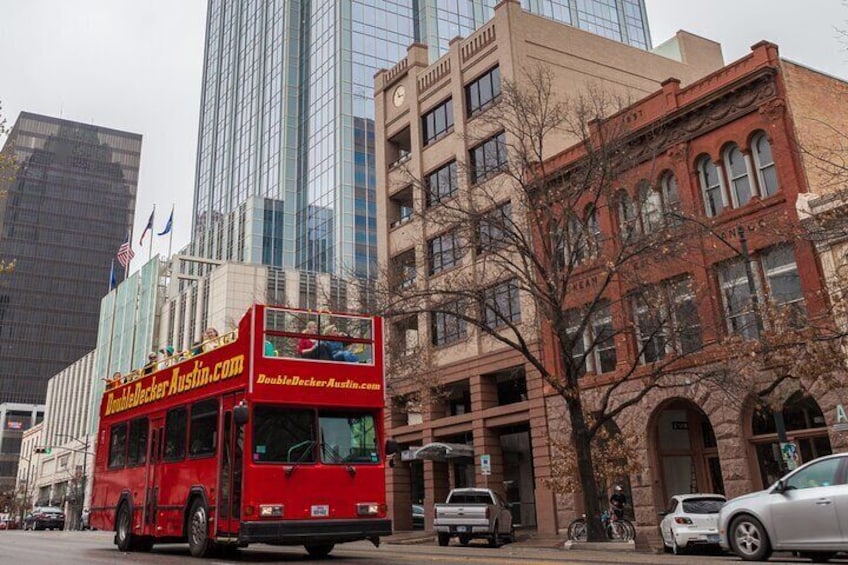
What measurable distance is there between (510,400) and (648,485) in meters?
9.10

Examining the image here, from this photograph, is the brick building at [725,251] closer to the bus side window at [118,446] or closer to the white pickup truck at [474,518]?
the white pickup truck at [474,518]

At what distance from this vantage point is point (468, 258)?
34781mm

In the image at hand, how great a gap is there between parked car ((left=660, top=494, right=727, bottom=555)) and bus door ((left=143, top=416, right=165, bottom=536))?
11.8 metres

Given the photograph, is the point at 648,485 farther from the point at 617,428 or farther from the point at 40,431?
the point at 40,431

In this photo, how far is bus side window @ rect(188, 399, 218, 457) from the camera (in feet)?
44.1

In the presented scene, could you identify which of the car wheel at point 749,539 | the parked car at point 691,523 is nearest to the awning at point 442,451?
the parked car at point 691,523

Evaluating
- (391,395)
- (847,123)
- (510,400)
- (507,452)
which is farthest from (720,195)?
(391,395)

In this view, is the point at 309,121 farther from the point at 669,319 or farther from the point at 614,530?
the point at 614,530

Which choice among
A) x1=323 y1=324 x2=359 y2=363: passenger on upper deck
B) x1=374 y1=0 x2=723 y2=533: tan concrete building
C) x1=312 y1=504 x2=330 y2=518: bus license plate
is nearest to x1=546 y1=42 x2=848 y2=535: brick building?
x1=374 y1=0 x2=723 y2=533: tan concrete building

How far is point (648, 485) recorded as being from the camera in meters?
25.4

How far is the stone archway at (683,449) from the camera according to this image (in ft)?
85.6

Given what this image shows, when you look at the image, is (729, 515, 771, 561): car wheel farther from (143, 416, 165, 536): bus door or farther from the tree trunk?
(143, 416, 165, 536): bus door

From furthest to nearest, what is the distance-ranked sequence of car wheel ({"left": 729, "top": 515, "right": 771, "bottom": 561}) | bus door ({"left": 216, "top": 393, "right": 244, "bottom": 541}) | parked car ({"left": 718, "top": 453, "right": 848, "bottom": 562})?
bus door ({"left": 216, "top": 393, "right": 244, "bottom": 541}), car wheel ({"left": 729, "top": 515, "right": 771, "bottom": 561}), parked car ({"left": 718, "top": 453, "right": 848, "bottom": 562})

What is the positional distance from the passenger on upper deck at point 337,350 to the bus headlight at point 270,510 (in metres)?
2.76
